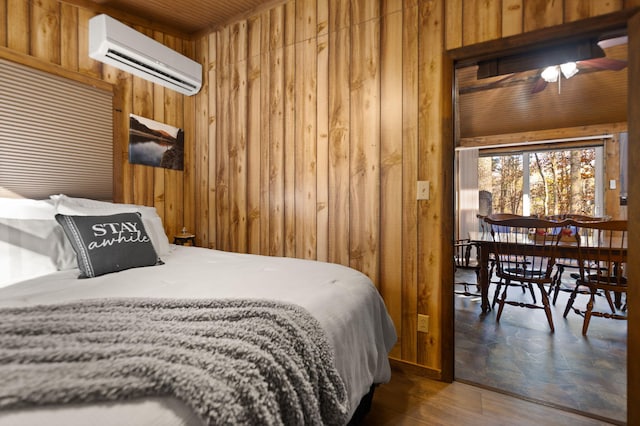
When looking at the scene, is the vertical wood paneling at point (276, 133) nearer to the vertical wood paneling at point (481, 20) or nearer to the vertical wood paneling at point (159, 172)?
the vertical wood paneling at point (159, 172)

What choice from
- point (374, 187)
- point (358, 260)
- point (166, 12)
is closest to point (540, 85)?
point (374, 187)

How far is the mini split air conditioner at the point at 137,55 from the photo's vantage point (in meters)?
2.25

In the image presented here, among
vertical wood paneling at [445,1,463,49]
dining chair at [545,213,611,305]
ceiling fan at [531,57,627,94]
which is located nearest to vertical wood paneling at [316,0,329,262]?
vertical wood paneling at [445,1,463,49]

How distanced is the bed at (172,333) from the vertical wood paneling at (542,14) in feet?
5.52

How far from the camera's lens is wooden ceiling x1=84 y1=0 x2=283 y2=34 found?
253 cm

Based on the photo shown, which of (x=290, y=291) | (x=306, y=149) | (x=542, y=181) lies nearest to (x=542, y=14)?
(x=306, y=149)

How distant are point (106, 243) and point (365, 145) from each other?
168 cm

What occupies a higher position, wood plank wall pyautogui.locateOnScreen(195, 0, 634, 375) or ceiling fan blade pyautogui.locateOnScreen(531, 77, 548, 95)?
ceiling fan blade pyautogui.locateOnScreen(531, 77, 548, 95)

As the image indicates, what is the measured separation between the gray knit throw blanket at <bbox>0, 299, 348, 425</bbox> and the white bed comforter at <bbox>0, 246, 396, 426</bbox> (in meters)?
0.17

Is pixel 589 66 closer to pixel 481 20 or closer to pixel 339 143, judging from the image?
pixel 481 20

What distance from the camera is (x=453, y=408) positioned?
1.72 m

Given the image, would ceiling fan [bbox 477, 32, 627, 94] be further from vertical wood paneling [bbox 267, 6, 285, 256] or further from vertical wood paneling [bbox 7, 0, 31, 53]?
vertical wood paneling [bbox 7, 0, 31, 53]

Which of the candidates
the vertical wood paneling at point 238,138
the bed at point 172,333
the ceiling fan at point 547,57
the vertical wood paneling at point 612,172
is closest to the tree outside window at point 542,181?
the vertical wood paneling at point 612,172

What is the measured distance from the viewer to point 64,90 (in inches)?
86.5
